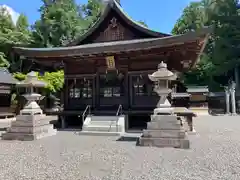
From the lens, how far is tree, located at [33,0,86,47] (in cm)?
2866

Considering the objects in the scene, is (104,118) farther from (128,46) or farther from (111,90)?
(128,46)

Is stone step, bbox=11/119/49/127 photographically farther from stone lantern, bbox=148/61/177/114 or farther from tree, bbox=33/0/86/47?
tree, bbox=33/0/86/47

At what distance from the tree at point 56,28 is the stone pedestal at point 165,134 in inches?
925

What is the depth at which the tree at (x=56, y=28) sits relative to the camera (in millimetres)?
28656

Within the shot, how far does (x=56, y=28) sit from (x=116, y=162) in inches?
1057

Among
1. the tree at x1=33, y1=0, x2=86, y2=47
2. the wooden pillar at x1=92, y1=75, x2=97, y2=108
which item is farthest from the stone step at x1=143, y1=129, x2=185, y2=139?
the tree at x1=33, y1=0, x2=86, y2=47

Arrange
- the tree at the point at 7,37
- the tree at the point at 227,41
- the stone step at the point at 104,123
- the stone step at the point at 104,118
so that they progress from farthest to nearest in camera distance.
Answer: the tree at the point at 227,41 → the tree at the point at 7,37 → the stone step at the point at 104,118 → the stone step at the point at 104,123

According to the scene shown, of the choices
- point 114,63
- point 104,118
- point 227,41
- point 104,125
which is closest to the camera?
point 104,125

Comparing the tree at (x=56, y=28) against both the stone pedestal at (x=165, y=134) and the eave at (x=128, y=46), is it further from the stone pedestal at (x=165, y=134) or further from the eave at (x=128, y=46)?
the stone pedestal at (x=165, y=134)

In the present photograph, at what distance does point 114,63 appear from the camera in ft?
35.0

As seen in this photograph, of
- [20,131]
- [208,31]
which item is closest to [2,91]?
[20,131]

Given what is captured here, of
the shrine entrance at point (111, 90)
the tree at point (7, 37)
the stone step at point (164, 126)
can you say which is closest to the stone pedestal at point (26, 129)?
the shrine entrance at point (111, 90)

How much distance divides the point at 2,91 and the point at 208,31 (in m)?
16.5

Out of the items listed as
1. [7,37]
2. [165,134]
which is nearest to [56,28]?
[7,37]
